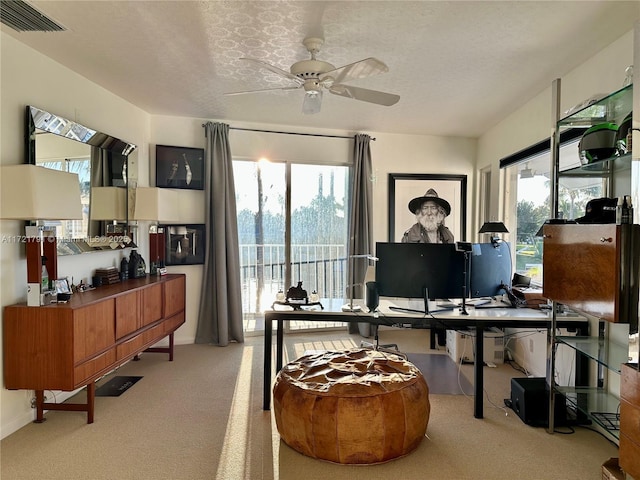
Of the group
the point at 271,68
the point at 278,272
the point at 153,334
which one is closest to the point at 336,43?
the point at 271,68

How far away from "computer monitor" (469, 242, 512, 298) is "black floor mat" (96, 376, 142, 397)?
290 centimetres

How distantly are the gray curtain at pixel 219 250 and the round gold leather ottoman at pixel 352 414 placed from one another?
89.3 inches

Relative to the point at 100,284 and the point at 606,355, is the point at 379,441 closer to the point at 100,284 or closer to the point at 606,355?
A: the point at 606,355

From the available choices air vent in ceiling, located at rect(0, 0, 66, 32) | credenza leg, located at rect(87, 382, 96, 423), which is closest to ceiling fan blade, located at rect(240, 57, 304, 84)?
air vent in ceiling, located at rect(0, 0, 66, 32)

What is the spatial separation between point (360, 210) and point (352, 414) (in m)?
3.23

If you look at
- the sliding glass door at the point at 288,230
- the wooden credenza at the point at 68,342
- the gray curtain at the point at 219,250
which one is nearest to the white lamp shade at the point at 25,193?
the wooden credenza at the point at 68,342

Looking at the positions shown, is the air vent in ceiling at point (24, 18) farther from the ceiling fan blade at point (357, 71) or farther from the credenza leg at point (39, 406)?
the credenza leg at point (39, 406)

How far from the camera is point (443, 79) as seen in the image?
3.37 m

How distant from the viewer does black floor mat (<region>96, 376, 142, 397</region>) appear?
3.32m

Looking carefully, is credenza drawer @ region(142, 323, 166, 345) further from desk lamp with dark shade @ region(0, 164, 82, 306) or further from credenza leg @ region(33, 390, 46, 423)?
desk lamp with dark shade @ region(0, 164, 82, 306)

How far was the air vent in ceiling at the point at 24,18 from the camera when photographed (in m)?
2.19

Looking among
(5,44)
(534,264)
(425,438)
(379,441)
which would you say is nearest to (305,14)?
(5,44)

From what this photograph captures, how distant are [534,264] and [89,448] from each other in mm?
3978

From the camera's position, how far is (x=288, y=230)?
515 cm
